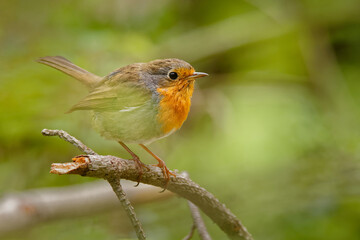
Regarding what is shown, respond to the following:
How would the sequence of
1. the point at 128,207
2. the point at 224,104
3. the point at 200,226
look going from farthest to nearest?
the point at 224,104 < the point at 200,226 < the point at 128,207

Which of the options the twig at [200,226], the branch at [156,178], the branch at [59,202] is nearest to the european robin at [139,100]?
the branch at [156,178]

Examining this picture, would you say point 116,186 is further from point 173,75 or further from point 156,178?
point 173,75

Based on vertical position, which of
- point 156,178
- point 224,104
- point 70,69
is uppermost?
point 224,104

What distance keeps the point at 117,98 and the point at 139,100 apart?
12cm

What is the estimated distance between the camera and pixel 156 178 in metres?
2.23

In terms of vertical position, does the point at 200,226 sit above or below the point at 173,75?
below

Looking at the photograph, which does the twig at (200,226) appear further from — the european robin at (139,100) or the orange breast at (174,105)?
the orange breast at (174,105)

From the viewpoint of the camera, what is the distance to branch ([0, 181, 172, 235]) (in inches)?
140

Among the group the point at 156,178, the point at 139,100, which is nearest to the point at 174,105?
the point at 139,100

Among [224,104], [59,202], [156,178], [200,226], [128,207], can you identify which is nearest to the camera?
[128,207]

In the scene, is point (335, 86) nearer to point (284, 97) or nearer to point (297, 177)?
point (284, 97)

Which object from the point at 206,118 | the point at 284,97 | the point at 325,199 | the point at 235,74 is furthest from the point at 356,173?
the point at 235,74

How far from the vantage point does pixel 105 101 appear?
8.50ft

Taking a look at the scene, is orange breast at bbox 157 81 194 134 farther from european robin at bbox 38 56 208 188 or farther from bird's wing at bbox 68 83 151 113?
bird's wing at bbox 68 83 151 113
